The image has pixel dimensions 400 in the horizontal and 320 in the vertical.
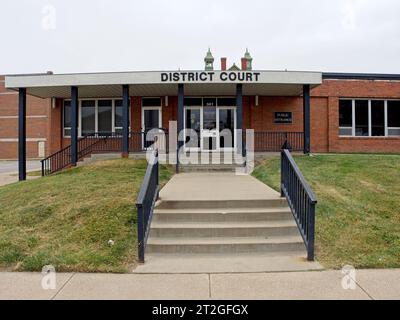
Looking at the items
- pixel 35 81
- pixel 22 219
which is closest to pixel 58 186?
pixel 22 219

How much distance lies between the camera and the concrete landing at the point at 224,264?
5129 mm

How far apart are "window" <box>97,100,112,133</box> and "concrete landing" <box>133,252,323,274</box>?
13691mm

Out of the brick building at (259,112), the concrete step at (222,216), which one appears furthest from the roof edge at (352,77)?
the concrete step at (222,216)

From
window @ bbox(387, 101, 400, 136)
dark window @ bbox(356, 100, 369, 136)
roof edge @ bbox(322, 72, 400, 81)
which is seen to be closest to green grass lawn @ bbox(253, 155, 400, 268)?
dark window @ bbox(356, 100, 369, 136)

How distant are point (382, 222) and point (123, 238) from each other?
15.6 ft

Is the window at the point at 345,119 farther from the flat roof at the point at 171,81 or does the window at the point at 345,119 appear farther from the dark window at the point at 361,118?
the flat roof at the point at 171,81

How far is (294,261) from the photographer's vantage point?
17.9ft

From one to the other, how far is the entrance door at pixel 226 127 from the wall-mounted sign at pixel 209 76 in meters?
3.98

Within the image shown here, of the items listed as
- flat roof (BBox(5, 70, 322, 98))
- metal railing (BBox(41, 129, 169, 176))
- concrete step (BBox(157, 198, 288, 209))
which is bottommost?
concrete step (BBox(157, 198, 288, 209))

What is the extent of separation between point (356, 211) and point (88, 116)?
1480 cm

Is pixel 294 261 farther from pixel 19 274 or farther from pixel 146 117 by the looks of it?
pixel 146 117

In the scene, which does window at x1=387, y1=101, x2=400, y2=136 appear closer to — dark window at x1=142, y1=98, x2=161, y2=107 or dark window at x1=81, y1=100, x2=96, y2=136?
dark window at x1=142, y1=98, x2=161, y2=107

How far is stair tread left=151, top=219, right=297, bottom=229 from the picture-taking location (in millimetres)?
6348

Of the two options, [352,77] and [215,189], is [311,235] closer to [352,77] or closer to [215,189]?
[215,189]
